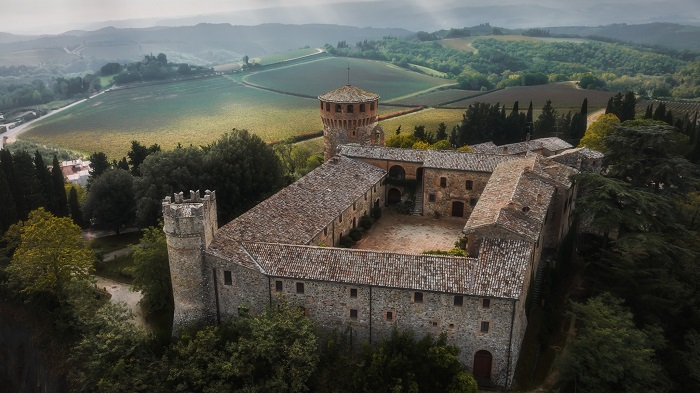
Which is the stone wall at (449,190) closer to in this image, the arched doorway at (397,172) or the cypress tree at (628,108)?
the arched doorway at (397,172)

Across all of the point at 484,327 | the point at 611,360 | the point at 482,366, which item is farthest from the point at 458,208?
the point at 611,360

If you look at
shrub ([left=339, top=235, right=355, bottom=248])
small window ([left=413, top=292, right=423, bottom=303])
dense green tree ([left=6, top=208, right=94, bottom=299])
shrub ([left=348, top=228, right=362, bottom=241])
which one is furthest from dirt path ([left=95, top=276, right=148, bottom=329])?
small window ([left=413, top=292, right=423, bottom=303])

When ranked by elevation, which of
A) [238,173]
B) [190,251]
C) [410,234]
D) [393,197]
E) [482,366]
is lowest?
[482,366]

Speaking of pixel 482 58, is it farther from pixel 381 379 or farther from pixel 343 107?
pixel 381 379

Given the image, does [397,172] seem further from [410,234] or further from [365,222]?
[410,234]

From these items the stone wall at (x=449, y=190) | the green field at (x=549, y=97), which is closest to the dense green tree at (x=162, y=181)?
the stone wall at (x=449, y=190)

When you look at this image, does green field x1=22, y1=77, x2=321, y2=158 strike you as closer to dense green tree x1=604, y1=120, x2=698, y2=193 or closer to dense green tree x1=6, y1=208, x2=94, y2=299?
dense green tree x1=6, y1=208, x2=94, y2=299

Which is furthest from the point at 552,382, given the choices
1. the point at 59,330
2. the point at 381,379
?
the point at 59,330
